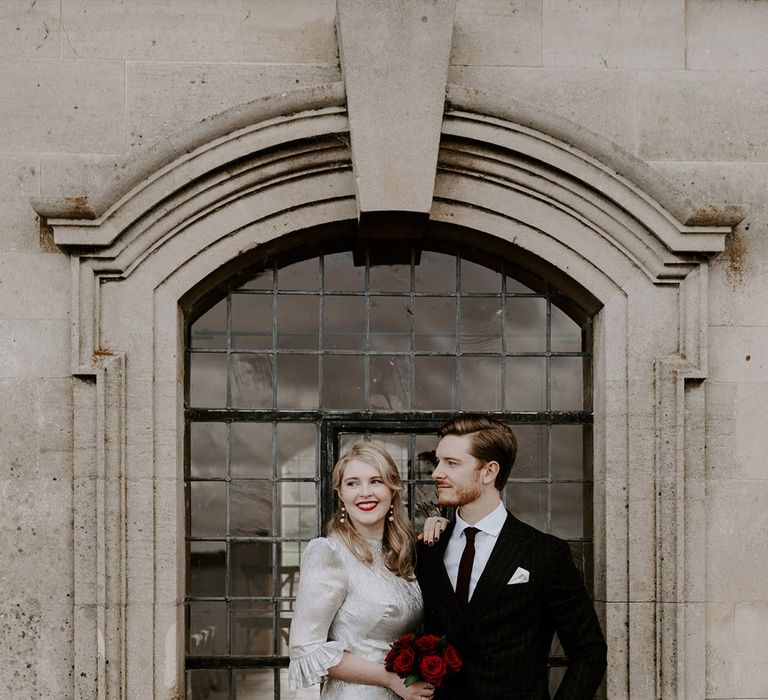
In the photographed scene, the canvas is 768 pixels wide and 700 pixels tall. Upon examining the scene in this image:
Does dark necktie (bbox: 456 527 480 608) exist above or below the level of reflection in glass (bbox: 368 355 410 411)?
below

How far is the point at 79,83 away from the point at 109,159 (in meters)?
0.43

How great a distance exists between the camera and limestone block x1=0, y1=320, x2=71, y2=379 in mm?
4875

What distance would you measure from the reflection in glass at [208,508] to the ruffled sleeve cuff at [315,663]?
1.44m

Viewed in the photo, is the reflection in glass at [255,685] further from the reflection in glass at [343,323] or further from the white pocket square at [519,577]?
the white pocket square at [519,577]

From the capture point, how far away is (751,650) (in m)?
4.95

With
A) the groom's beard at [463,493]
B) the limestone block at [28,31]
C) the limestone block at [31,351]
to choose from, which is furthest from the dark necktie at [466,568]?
the limestone block at [28,31]

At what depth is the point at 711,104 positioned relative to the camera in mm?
5098

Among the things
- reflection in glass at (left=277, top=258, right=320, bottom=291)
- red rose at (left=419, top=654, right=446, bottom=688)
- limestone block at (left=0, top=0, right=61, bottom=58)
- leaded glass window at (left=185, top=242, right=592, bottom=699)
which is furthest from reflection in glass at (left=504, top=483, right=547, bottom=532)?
limestone block at (left=0, top=0, right=61, bottom=58)

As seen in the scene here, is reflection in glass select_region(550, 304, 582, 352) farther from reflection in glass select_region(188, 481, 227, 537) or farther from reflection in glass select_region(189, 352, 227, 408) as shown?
reflection in glass select_region(188, 481, 227, 537)

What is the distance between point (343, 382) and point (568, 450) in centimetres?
131

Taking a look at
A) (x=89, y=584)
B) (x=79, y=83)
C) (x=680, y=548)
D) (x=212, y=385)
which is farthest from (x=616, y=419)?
(x=79, y=83)

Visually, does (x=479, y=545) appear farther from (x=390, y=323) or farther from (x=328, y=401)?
(x=390, y=323)

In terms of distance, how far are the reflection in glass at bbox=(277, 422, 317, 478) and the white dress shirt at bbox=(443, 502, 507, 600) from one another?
1.40 metres

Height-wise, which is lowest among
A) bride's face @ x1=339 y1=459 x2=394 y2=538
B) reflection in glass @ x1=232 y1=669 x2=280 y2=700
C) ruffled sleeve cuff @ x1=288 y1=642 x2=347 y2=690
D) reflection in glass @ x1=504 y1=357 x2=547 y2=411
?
reflection in glass @ x1=232 y1=669 x2=280 y2=700
